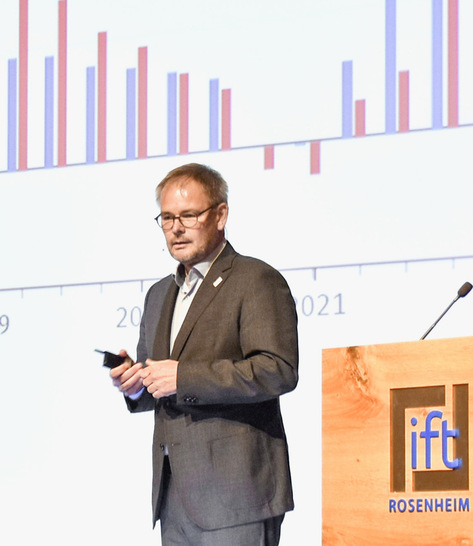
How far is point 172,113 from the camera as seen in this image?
422 cm

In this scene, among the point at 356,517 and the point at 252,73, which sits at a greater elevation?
the point at 252,73

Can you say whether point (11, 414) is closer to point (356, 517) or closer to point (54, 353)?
point (54, 353)

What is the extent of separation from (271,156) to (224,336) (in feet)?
5.34

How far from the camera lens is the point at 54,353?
4.22 m

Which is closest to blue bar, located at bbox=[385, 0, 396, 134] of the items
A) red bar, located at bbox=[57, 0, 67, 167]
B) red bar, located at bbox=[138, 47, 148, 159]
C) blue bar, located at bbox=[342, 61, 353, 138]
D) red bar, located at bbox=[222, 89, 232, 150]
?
blue bar, located at bbox=[342, 61, 353, 138]

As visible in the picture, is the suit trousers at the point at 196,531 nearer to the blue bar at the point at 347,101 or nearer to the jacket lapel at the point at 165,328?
the jacket lapel at the point at 165,328

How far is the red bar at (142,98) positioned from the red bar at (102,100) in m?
0.14

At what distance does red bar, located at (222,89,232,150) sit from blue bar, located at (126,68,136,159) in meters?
0.35

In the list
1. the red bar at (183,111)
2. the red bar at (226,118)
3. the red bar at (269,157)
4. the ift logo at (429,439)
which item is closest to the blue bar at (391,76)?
the red bar at (269,157)

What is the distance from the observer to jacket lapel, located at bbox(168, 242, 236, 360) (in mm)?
2500

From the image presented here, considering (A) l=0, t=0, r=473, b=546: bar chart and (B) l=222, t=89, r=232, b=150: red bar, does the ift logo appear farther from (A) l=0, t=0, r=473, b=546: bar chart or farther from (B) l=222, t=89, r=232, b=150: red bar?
(B) l=222, t=89, r=232, b=150: red bar

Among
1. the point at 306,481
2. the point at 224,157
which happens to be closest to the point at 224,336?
the point at 306,481

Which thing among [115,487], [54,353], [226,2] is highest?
[226,2]

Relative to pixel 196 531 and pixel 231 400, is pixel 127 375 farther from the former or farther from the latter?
pixel 196 531
